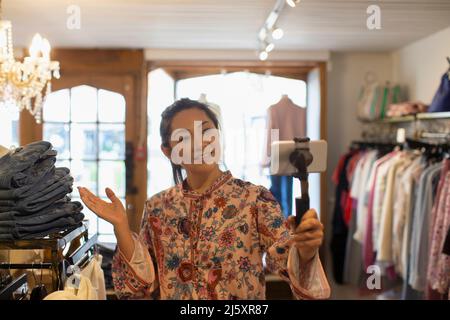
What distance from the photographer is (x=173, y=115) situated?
930 millimetres

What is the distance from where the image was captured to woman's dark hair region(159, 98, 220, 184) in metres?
0.93

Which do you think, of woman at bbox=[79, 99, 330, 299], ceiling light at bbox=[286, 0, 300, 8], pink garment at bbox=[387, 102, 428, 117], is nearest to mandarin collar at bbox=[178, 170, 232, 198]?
woman at bbox=[79, 99, 330, 299]

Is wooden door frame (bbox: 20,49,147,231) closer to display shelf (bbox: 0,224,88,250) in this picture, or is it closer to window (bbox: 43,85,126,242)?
window (bbox: 43,85,126,242)

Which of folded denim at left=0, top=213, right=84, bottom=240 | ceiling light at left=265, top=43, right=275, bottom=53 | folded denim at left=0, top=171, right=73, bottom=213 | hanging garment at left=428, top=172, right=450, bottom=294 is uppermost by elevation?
ceiling light at left=265, top=43, right=275, bottom=53

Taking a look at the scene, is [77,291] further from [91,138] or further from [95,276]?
[91,138]

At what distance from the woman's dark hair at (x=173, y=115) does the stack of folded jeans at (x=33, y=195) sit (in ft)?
0.66

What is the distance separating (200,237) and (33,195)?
0.30 meters

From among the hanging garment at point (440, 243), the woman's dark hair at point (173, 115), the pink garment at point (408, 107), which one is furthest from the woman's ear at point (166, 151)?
the pink garment at point (408, 107)

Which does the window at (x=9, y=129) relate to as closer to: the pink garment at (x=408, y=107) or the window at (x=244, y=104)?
the window at (x=244, y=104)

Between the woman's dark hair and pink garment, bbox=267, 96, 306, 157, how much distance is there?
0.48 ft

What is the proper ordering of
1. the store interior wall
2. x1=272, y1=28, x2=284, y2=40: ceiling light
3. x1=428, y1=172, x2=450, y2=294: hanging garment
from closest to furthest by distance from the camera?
x1=272, y1=28, x2=284, y2=40: ceiling light < the store interior wall < x1=428, y1=172, x2=450, y2=294: hanging garment

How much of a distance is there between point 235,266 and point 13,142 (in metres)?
0.61

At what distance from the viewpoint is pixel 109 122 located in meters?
1.13
